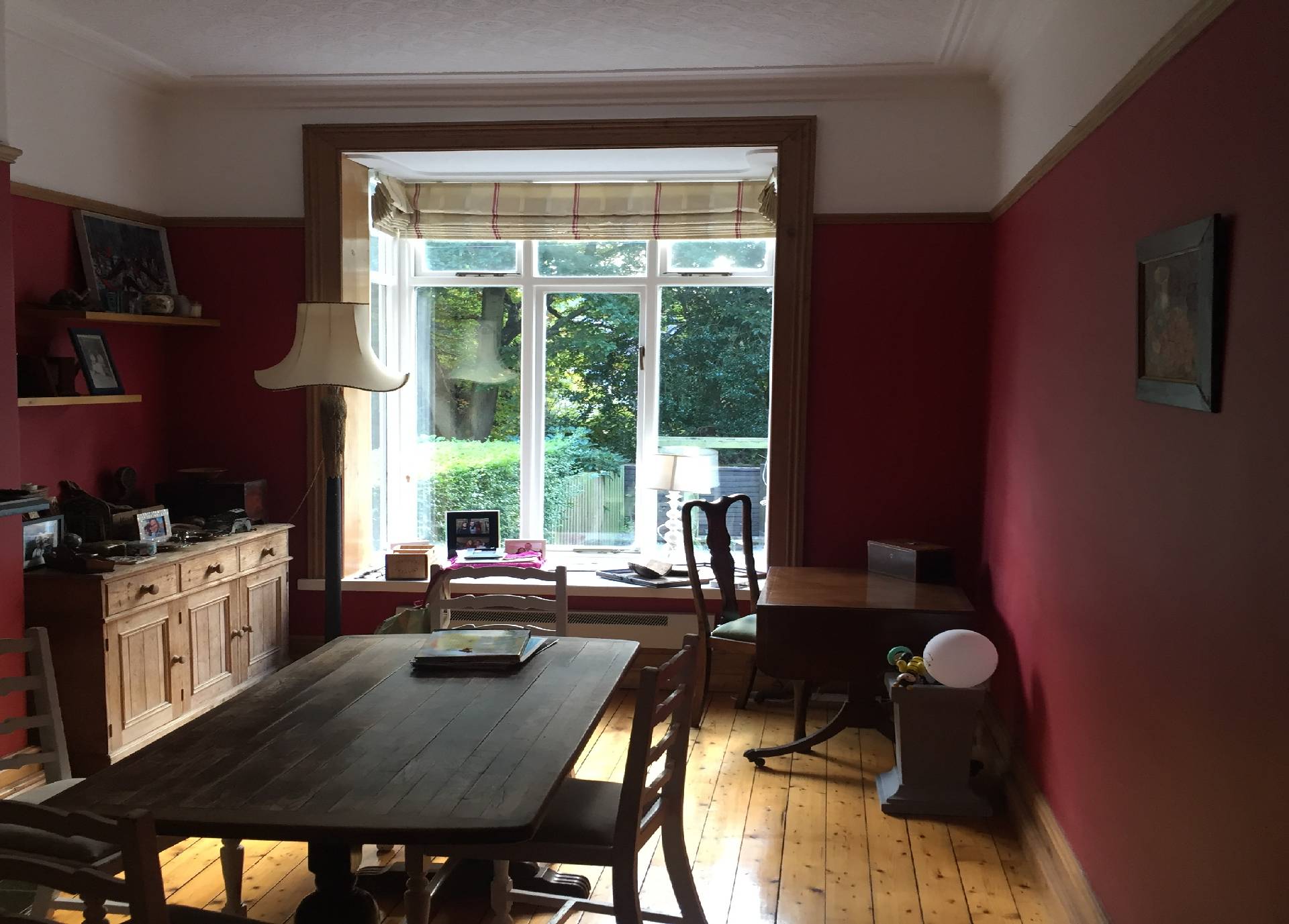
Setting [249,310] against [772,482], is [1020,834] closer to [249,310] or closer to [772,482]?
[772,482]

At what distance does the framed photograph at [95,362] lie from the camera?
4.22m

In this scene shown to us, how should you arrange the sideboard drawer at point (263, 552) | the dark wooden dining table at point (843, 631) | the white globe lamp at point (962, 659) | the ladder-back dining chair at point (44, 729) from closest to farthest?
1. the ladder-back dining chair at point (44, 729)
2. the white globe lamp at point (962, 659)
3. the dark wooden dining table at point (843, 631)
4. the sideboard drawer at point (263, 552)

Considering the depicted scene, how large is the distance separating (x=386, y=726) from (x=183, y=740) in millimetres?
398

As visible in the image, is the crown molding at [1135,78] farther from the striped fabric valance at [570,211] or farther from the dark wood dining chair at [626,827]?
the striped fabric valance at [570,211]

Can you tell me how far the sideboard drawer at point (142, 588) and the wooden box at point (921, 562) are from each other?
2782 mm

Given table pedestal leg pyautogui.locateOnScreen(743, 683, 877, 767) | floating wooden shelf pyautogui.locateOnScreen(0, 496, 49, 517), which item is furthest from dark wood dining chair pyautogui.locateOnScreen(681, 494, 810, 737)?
floating wooden shelf pyautogui.locateOnScreen(0, 496, 49, 517)

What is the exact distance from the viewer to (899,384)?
15.5 ft

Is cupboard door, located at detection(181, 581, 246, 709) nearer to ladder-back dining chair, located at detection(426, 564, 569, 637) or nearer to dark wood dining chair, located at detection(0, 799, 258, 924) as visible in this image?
ladder-back dining chair, located at detection(426, 564, 569, 637)

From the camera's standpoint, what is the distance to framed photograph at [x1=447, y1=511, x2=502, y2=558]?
214 inches

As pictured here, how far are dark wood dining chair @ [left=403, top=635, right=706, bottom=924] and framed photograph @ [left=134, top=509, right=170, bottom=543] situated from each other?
230 cm

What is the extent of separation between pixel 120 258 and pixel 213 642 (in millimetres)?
1677

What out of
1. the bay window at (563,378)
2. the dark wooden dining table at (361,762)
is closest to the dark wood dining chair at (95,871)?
the dark wooden dining table at (361,762)

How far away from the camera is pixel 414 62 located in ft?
14.5

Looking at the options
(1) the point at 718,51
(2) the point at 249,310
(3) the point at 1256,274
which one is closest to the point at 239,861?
(3) the point at 1256,274
